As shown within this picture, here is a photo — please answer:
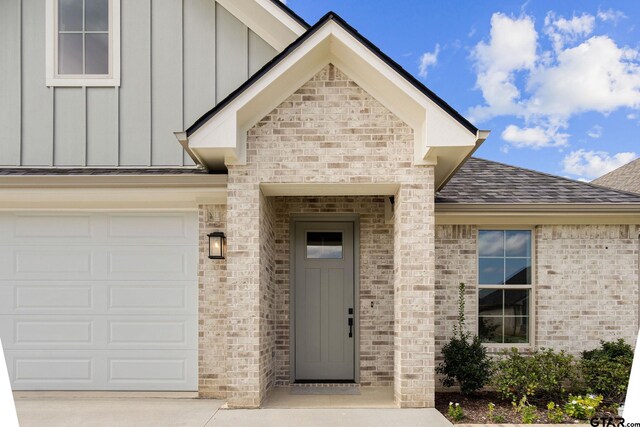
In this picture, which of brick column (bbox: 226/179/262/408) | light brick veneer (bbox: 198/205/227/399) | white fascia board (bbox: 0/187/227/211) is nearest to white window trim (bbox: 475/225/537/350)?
brick column (bbox: 226/179/262/408)

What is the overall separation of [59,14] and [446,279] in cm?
727

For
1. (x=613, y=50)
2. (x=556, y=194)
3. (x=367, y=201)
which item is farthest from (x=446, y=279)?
(x=613, y=50)

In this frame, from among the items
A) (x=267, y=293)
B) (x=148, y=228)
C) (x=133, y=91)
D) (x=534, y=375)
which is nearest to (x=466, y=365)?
(x=534, y=375)

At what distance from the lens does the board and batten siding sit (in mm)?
7730

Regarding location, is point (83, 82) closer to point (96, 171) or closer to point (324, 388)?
point (96, 171)

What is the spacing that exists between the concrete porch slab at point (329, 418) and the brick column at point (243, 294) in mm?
282

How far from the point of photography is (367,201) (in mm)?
7879

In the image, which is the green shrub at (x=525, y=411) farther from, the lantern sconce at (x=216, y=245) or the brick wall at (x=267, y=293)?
the lantern sconce at (x=216, y=245)

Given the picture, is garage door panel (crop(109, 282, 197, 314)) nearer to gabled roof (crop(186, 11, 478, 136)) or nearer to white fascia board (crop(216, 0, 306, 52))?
gabled roof (crop(186, 11, 478, 136))

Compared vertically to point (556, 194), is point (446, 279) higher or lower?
lower

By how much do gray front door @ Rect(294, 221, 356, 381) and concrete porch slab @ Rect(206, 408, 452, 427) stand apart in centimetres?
168

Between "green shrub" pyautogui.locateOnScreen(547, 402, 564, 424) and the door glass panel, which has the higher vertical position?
the door glass panel

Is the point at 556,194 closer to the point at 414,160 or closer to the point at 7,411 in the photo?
the point at 414,160

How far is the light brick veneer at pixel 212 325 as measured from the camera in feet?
23.1
